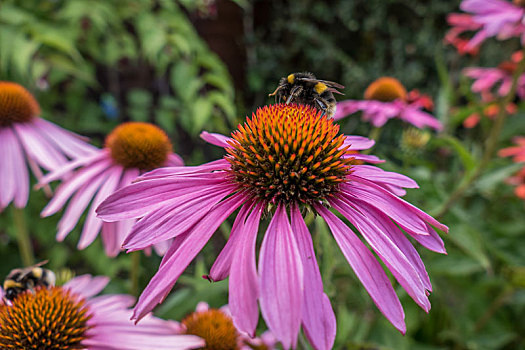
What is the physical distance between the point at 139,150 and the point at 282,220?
546mm

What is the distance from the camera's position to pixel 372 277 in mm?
442

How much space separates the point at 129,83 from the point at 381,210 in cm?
256

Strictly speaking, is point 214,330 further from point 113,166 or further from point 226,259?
point 113,166

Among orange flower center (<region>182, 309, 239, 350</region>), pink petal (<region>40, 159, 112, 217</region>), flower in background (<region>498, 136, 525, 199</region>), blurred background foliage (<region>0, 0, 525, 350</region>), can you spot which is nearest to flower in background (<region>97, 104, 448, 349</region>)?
blurred background foliage (<region>0, 0, 525, 350</region>)

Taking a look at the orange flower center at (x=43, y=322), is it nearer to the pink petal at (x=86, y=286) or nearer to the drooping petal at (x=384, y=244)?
the pink petal at (x=86, y=286)

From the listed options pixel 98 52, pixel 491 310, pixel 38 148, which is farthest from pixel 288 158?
pixel 98 52

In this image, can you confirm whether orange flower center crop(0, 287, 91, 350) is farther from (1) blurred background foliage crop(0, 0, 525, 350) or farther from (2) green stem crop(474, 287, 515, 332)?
(2) green stem crop(474, 287, 515, 332)

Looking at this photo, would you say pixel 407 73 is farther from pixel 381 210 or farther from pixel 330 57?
pixel 381 210

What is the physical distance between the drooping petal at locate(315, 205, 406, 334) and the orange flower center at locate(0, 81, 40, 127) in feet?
3.33

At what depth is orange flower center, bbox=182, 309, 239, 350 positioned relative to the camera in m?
0.67

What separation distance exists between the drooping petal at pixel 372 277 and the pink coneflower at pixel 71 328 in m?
0.28

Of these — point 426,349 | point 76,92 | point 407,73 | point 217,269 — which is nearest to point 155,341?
point 217,269

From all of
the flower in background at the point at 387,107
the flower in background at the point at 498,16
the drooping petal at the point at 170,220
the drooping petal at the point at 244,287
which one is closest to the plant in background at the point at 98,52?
the flower in background at the point at 387,107

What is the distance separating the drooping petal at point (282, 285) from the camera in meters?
0.36
